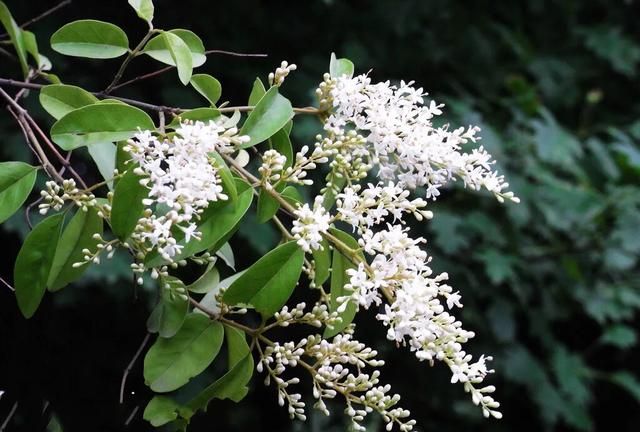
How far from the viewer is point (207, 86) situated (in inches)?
33.3

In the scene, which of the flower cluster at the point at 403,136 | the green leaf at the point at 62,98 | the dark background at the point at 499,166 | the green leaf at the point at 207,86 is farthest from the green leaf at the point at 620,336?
the green leaf at the point at 62,98

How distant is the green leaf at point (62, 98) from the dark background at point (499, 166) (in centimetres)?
72

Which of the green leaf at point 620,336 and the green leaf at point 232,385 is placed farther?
the green leaf at point 620,336

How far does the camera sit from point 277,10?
7.10ft

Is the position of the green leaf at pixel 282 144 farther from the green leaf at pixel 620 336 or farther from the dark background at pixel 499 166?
the green leaf at pixel 620 336

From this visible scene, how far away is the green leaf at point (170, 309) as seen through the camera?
0.76m

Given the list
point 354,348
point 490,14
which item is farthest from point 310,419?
point 490,14

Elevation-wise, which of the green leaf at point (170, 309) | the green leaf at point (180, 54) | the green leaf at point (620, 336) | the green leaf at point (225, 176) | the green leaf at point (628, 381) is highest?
the green leaf at point (180, 54)

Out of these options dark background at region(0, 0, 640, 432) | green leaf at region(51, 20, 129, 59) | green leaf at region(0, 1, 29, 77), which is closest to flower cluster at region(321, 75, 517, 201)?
green leaf at region(51, 20, 129, 59)

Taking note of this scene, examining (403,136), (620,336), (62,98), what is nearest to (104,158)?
(62,98)

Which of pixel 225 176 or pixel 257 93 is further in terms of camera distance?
pixel 257 93

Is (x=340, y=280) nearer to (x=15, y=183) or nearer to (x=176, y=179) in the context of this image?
(x=176, y=179)

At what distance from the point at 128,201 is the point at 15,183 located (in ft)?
0.49

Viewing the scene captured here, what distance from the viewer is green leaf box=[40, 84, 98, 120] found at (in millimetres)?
788
